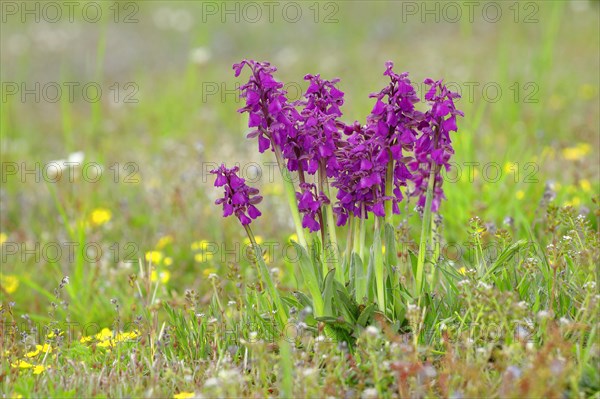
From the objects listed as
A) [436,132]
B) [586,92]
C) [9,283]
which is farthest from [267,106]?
[586,92]

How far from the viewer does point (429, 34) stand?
1176cm

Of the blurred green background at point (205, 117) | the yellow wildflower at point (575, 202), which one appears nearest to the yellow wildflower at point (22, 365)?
the blurred green background at point (205, 117)

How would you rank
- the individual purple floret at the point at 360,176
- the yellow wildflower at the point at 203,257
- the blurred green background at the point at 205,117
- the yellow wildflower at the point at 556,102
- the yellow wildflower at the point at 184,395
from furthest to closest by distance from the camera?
1. the yellow wildflower at the point at 556,102
2. the blurred green background at the point at 205,117
3. the yellow wildflower at the point at 203,257
4. the individual purple floret at the point at 360,176
5. the yellow wildflower at the point at 184,395

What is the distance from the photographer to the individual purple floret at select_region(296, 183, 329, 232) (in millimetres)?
2449

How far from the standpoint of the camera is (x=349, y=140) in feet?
8.21

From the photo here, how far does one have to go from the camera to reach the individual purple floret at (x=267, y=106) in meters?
2.32

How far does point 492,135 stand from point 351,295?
4.04 m

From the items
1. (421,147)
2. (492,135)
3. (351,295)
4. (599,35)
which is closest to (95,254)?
(351,295)

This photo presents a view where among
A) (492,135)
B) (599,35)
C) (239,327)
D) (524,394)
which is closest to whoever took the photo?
(524,394)

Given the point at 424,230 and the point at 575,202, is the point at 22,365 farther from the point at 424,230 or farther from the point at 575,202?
the point at 575,202

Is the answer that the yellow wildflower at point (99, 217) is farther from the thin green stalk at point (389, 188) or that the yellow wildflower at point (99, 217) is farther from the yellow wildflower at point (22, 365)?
the thin green stalk at point (389, 188)

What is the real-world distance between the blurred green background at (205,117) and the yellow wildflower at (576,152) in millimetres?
28

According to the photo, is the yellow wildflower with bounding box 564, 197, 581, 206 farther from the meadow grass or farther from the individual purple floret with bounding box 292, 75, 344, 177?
the individual purple floret with bounding box 292, 75, 344, 177

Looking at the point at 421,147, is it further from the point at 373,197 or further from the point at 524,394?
the point at 524,394
